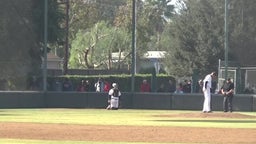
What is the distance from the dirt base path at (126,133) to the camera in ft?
65.7

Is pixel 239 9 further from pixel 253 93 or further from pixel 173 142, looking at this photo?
pixel 173 142

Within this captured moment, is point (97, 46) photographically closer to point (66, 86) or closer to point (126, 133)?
point (66, 86)

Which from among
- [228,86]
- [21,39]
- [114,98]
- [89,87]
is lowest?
[114,98]

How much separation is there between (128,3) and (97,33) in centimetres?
1360

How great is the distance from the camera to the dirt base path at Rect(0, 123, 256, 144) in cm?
2003

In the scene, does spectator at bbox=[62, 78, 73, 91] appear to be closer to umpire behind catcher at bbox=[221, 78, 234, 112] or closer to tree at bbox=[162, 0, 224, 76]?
tree at bbox=[162, 0, 224, 76]

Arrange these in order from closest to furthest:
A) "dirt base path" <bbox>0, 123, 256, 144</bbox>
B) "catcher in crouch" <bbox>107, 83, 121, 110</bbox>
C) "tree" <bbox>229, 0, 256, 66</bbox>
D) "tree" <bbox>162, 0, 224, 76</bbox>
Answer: "dirt base path" <bbox>0, 123, 256, 144</bbox> < "catcher in crouch" <bbox>107, 83, 121, 110</bbox> < "tree" <bbox>229, 0, 256, 66</bbox> < "tree" <bbox>162, 0, 224, 76</bbox>

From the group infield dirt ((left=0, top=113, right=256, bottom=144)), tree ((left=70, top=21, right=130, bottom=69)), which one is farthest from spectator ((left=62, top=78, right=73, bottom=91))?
tree ((left=70, top=21, right=130, bottom=69))

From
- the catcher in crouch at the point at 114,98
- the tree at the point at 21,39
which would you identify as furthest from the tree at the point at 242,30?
the catcher in crouch at the point at 114,98

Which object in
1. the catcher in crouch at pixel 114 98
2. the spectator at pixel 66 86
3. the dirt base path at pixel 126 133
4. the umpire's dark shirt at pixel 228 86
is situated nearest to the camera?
the dirt base path at pixel 126 133

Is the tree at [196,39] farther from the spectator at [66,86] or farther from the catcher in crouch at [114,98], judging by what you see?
the catcher in crouch at [114,98]

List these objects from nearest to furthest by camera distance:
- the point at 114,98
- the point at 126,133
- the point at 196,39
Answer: the point at 126,133 < the point at 114,98 < the point at 196,39

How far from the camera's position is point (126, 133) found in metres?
22.2

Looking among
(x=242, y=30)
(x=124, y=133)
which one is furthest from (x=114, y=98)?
(x=242, y=30)
